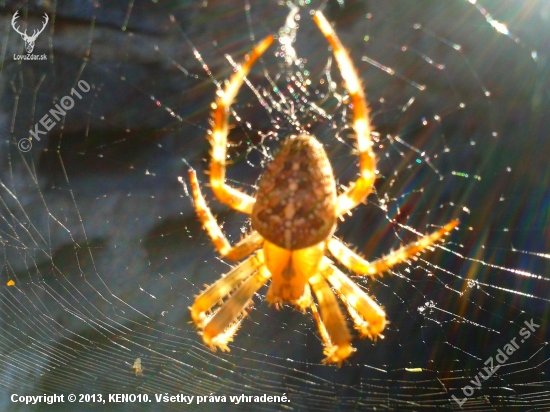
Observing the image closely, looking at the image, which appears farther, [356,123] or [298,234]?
[298,234]

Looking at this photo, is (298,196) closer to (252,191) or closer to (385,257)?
(385,257)

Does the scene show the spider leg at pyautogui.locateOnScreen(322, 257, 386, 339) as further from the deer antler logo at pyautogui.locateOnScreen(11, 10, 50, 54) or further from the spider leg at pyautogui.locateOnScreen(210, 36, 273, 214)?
the deer antler logo at pyautogui.locateOnScreen(11, 10, 50, 54)

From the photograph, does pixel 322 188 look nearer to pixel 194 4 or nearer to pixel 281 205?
pixel 281 205

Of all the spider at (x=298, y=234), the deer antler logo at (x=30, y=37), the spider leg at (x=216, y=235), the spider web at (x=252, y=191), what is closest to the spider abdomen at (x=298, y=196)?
the spider at (x=298, y=234)

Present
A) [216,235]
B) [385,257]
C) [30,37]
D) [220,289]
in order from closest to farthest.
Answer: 1. [385,257]
2. [216,235]
3. [220,289]
4. [30,37]

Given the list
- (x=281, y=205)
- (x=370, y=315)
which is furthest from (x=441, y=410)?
(x=281, y=205)

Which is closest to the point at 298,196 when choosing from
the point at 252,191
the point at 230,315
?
the point at 230,315

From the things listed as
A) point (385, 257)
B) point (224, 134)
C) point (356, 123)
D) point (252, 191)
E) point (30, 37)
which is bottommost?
point (385, 257)
